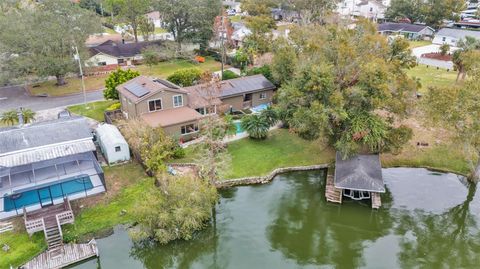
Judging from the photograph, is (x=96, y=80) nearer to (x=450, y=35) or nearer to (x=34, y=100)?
(x=34, y=100)

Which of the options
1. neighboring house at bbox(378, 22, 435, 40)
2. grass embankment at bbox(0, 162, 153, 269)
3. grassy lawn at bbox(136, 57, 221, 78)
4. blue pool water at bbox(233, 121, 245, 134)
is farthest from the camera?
neighboring house at bbox(378, 22, 435, 40)

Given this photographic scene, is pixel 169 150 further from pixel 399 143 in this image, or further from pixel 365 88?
pixel 399 143

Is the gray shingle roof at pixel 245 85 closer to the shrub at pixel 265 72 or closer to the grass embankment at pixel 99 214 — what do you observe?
the shrub at pixel 265 72

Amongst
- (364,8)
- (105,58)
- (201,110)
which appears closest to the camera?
(201,110)

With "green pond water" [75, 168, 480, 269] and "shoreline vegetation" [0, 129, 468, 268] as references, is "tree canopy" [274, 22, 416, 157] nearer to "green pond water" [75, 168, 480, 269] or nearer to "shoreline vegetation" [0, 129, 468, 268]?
"shoreline vegetation" [0, 129, 468, 268]

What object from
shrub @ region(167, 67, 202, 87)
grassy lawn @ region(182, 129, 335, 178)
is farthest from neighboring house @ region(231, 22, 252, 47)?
grassy lawn @ region(182, 129, 335, 178)

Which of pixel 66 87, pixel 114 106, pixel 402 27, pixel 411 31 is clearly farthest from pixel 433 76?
pixel 66 87
